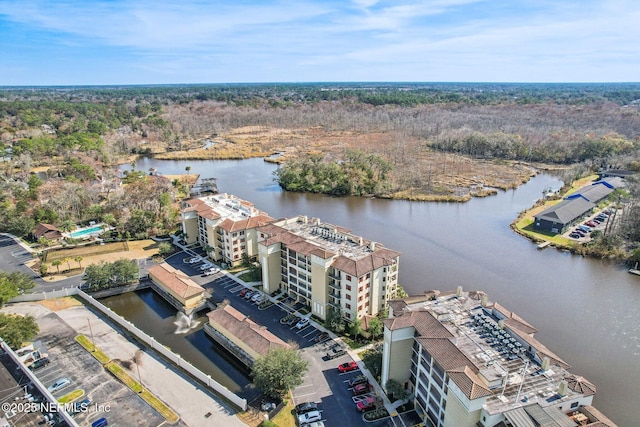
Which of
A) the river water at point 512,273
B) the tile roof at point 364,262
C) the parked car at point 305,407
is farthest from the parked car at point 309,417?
the tile roof at point 364,262

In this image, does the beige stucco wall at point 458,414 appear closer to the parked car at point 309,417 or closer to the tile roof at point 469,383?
the tile roof at point 469,383

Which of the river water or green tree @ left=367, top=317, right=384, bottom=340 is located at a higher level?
green tree @ left=367, top=317, right=384, bottom=340

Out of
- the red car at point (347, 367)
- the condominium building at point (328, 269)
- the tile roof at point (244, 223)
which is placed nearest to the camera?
the red car at point (347, 367)

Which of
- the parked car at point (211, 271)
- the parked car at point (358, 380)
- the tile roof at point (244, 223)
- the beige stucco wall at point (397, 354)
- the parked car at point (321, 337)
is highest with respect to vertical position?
the tile roof at point (244, 223)

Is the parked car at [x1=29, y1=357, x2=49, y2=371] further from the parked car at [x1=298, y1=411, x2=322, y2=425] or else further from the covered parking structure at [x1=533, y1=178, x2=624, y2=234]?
the covered parking structure at [x1=533, y1=178, x2=624, y2=234]

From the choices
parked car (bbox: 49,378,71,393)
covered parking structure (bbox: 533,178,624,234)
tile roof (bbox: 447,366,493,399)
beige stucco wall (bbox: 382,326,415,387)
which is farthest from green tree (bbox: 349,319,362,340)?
covered parking structure (bbox: 533,178,624,234)

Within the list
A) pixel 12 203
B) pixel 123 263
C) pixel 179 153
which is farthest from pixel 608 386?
pixel 179 153
